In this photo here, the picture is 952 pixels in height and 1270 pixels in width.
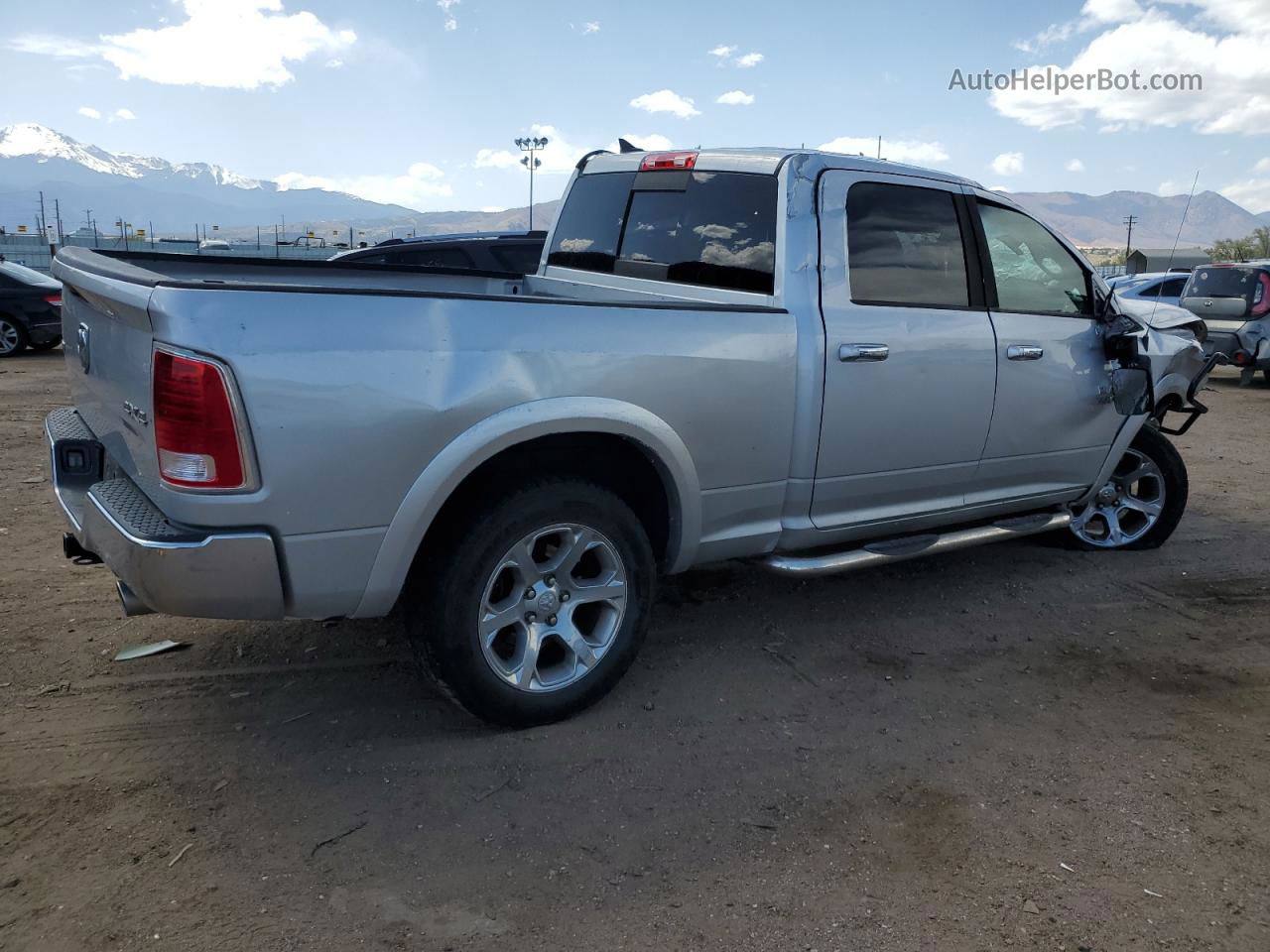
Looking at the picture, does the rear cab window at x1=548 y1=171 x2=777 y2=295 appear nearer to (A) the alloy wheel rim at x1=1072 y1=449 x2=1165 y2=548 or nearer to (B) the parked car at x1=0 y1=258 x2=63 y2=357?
(A) the alloy wheel rim at x1=1072 y1=449 x2=1165 y2=548

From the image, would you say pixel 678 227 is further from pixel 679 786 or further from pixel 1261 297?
pixel 1261 297

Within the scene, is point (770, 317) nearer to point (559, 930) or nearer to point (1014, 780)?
point (1014, 780)

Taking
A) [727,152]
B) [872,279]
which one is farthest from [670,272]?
[872,279]

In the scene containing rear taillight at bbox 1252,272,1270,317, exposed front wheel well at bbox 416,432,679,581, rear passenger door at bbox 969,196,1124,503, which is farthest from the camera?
rear taillight at bbox 1252,272,1270,317

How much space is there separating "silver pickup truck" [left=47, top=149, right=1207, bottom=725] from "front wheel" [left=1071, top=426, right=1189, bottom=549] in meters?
0.47

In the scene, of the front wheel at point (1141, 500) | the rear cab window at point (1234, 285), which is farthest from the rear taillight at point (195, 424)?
the rear cab window at point (1234, 285)

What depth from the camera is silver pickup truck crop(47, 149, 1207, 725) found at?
2604mm

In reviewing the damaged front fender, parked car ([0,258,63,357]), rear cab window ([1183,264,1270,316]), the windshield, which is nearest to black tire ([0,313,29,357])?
parked car ([0,258,63,357])

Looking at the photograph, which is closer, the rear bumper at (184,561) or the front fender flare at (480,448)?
the rear bumper at (184,561)

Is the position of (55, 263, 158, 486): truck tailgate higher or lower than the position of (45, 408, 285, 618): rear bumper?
higher

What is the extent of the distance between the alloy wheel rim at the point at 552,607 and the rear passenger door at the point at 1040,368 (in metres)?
2.01

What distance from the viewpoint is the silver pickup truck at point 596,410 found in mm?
2604

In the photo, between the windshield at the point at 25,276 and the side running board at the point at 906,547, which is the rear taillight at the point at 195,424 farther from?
the windshield at the point at 25,276

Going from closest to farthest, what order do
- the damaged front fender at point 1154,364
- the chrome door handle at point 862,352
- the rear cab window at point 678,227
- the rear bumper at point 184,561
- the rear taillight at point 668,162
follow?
the rear bumper at point 184,561 < the chrome door handle at point 862,352 < the rear cab window at point 678,227 < the rear taillight at point 668,162 < the damaged front fender at point 1154,364
